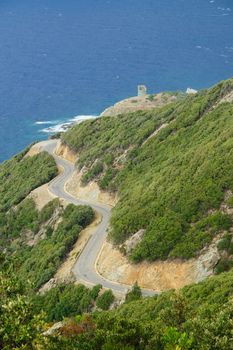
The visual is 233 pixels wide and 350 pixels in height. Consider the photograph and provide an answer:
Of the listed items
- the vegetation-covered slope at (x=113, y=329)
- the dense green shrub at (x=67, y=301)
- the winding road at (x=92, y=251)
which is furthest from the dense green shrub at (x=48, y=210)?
the vegetation-covered slope at (x=113, y=329)

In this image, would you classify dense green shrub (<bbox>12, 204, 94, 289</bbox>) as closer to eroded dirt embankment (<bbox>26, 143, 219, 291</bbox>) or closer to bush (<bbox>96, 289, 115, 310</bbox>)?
eroded dirt embankment (<bbox>26, 143, 219, 291</bbox>)

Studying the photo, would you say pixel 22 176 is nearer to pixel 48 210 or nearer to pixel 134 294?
pixel 48 210

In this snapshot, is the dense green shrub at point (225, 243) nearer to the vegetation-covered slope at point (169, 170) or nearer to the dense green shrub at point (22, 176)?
the vegetation-covered slope at point (169, 170)

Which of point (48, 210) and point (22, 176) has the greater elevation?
point (48, 210)

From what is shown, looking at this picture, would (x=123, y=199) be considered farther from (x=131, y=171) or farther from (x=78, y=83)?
(x=78, y=83)

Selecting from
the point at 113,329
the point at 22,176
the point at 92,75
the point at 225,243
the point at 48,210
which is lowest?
the point at 22,176

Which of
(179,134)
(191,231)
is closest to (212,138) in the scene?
(179,134)

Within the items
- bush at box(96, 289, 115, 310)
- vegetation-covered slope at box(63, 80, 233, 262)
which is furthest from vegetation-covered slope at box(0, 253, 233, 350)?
vegetation-covered slope at box(63, 80, 233, 262)

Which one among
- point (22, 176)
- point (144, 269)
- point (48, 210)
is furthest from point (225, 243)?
point (22, 176)
